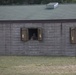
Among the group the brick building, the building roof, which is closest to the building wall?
the brick building

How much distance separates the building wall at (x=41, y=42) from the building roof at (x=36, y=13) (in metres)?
0.59

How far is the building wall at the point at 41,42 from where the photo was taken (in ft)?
88.8

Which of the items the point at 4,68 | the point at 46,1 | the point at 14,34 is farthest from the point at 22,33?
the point at 46,1

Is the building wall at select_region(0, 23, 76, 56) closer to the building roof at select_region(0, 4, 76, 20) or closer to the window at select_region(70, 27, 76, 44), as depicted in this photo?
the window at select_region(70, 27, 76, 44)

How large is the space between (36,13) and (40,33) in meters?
2.30

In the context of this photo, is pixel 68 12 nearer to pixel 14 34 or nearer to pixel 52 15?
pixel 52 15

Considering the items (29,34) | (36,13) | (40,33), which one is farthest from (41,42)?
(36,13)

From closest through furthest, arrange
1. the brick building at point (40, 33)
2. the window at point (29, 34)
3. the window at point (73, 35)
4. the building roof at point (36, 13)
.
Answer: the window at point (73, 35) → the brick building at point (40, 33) → the window at point (29, 34) → the building roof at point (36, 13)

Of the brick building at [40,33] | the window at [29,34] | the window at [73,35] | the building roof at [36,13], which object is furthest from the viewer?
the building roof at [36,13]

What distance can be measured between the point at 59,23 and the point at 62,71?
34.5 feet

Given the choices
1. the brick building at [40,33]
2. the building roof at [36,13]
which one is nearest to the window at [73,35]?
the brick building at [40,33]

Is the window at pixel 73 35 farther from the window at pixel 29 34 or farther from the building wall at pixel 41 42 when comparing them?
the window at pixel 29 34

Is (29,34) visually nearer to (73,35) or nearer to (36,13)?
(36,13)

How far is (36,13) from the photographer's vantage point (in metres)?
29.2
